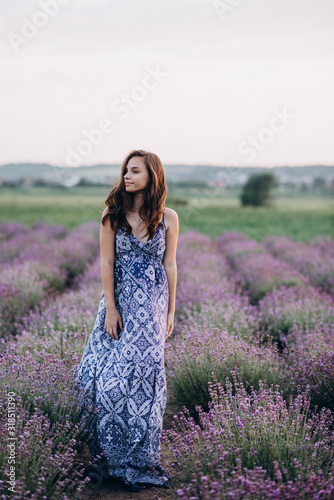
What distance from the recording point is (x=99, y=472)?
2916 millimetres

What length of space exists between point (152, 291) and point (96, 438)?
3.34 feet

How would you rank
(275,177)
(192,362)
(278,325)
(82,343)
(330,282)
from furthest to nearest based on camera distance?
(275,177) < (330,282) < (278,325) < (82,343) < (192,362)

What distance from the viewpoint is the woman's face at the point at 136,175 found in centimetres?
292

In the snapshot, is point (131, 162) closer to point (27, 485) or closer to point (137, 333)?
point (137, 333)

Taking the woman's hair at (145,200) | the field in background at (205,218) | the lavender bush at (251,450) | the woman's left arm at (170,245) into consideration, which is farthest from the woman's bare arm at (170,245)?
the field in background at (205,218)

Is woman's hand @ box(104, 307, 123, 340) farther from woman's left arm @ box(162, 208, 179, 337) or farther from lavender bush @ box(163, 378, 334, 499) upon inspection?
lavender bush @ box(163, 378, 334, 499)

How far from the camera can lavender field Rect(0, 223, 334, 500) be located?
7.45ft

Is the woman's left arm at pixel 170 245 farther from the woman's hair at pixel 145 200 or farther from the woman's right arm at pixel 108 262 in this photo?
the woman's right arm at pixel 108 262

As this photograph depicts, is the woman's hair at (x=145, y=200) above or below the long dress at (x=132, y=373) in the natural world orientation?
above

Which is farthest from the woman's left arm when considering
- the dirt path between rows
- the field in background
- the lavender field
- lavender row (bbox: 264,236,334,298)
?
the field in background

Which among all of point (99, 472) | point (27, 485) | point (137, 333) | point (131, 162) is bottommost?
point (99, 472)

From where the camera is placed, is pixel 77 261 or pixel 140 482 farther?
pixel 77 261

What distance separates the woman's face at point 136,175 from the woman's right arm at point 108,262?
243 mm

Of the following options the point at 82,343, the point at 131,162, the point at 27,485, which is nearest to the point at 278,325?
the point at 82,343
